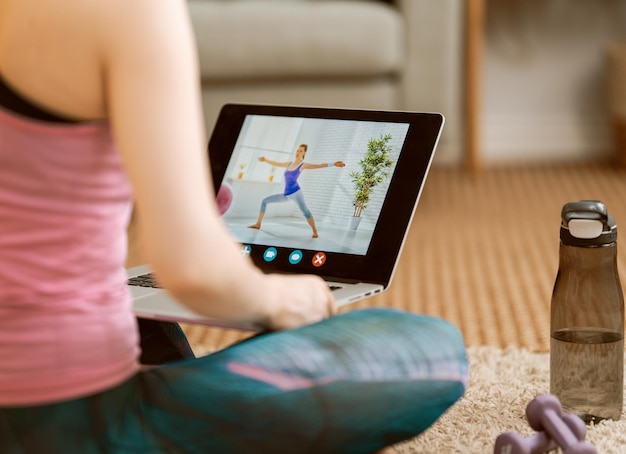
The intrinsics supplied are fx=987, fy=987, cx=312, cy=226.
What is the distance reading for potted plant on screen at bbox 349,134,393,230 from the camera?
103cm

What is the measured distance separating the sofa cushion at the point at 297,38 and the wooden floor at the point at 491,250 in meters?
0.41

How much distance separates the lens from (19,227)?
69cm

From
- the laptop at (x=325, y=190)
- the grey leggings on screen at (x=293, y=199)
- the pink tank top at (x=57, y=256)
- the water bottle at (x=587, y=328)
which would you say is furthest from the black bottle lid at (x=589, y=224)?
the pink tank top at (x=57, y=256)

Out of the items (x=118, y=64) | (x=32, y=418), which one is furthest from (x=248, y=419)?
(x=118, y=64)

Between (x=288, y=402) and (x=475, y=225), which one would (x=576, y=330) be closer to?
(x=288, y=402)

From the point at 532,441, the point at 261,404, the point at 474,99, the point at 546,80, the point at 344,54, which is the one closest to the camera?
the point at 261,404

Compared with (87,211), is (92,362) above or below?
below

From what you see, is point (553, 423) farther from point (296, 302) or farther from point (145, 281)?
point (145, 281)

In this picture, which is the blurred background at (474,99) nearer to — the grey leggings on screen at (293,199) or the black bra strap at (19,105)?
the grey leggings on screen at (293,199)

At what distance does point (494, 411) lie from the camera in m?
1.15

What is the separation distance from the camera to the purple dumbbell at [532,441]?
0.93 m

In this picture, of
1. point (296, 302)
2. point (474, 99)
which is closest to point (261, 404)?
point (296, 302)

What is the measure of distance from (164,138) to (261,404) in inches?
8.8

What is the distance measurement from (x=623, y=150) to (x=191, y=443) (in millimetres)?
2324
